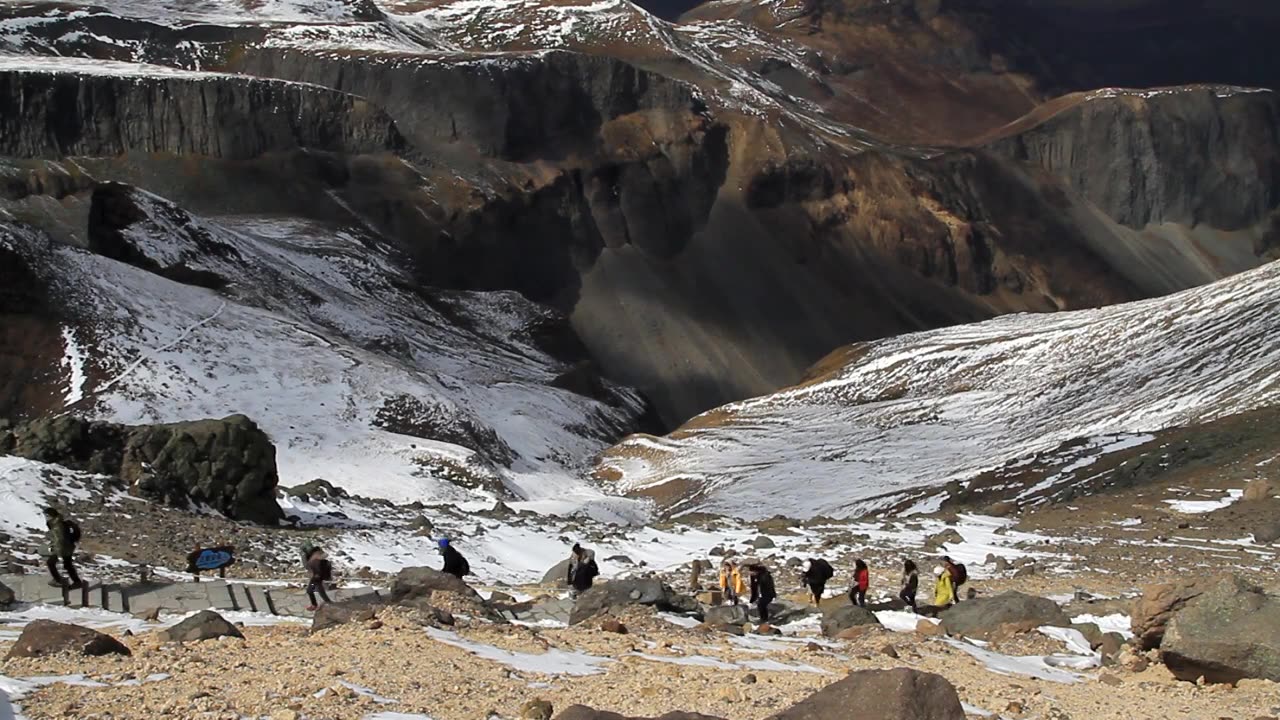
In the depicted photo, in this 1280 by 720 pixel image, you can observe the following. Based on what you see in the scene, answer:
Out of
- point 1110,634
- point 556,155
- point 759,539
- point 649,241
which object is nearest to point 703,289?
point 649,241

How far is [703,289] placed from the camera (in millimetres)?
172875

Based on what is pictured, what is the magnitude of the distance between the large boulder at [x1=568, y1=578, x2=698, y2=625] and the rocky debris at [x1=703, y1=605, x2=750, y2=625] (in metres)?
0.40

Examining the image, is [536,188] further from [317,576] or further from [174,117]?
[317,576]

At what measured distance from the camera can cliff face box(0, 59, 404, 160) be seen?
155250 mm

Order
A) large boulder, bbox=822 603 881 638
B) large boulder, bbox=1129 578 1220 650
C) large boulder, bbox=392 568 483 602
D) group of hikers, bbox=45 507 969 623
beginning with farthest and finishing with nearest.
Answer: group of hikers, bbox=45 507 969 623
large boulder, bbox=822 603 881 638
large boulder, bbox=392 568 483 602
large boulder, bbox=1129 578 1220 650

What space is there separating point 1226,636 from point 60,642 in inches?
487

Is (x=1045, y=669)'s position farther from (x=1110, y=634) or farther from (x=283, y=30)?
(x=283, y=30)

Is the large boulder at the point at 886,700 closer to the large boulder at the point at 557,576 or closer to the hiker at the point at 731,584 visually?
the hiker at the point at 731,584

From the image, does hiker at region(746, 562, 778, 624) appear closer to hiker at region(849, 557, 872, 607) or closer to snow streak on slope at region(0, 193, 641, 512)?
hiker at region(849, 557, 872, 607)

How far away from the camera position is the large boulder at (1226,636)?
58.1ft

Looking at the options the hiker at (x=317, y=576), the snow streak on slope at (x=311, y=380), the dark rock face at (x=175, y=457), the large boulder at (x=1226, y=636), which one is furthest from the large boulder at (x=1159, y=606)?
the snow streak on slope at (x=311, y=380)

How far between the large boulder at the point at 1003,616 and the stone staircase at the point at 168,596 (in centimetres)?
801

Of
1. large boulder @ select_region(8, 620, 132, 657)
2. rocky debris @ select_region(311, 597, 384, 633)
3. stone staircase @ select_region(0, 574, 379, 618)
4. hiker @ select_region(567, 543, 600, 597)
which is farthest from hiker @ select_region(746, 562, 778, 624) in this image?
large boulder @ select_region(8, 620, 132, 657)

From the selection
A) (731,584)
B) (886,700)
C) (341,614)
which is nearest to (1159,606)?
(731,584)
